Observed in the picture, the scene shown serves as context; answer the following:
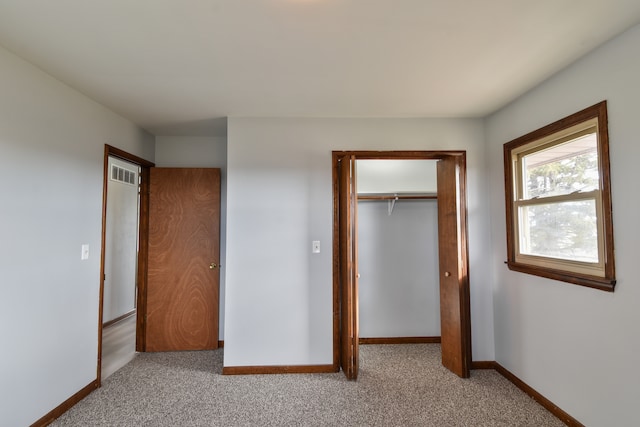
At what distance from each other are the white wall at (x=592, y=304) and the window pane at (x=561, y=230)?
20 cm

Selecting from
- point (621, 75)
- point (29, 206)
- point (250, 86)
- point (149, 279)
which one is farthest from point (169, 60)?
point (621, 75)

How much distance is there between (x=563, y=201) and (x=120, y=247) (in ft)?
17.3

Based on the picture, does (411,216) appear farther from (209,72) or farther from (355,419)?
(209,72)

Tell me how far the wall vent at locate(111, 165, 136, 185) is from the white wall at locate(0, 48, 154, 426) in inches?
62.4

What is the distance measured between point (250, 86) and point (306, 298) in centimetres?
193

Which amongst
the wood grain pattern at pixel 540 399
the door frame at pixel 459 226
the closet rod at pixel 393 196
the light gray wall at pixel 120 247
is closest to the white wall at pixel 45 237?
the light gray wall at pixel 120 247

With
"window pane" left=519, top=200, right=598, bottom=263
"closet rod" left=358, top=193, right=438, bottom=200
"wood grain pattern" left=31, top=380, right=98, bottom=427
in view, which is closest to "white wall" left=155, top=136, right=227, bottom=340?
"closet rod" left=358, top=193, right=438, bottom=200

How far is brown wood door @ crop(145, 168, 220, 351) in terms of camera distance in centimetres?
333

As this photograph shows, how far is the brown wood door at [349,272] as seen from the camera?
8.58 ft

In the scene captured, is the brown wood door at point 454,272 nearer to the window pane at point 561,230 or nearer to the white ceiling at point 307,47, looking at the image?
the window pane at point 561,230

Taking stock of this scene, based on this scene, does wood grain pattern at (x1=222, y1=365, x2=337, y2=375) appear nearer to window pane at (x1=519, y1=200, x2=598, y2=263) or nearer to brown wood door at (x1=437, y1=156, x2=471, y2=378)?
brown wood door at (x1=437, y1=156, x2=471, y2=378)

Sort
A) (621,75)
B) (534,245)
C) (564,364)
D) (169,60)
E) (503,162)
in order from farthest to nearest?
1. (503,162)
2. (534,245)
3. (564,364)
4. (169,60)
5. (621,75)

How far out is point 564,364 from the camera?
6.77 feet

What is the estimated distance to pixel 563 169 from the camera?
7.04ft
